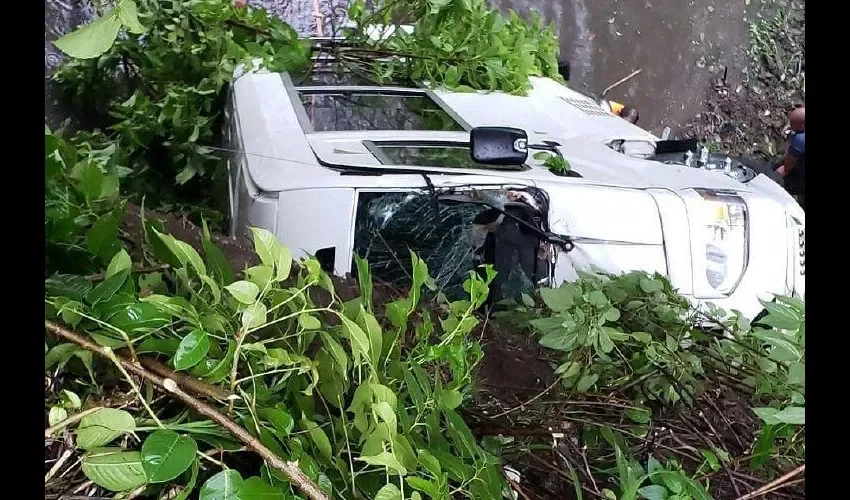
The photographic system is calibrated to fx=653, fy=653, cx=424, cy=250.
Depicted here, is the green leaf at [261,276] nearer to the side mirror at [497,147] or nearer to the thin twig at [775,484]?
the thin twig at [775,484]

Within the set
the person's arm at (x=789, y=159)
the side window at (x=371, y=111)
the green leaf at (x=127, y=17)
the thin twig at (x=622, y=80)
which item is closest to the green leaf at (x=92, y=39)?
the green leaf at (x=127, y=17)

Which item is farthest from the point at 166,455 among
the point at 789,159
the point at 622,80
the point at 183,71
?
the point at 622,80

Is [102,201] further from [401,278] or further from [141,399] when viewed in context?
[401,278]

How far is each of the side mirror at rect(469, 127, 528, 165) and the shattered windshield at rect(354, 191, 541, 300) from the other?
0.33 ft

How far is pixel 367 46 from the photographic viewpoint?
142 centimetres

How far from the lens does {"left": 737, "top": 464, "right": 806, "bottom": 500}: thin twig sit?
0.36 m

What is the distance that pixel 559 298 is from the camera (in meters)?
0.72

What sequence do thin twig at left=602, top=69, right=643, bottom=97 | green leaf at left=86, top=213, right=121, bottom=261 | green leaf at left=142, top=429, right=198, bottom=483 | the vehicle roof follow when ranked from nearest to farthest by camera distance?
green leaf at left=142, top=429, right=198, bottom=483 → green leaf at left=86, top=213, right=121, bottom=261 → the vehicle roof → thin twig at left=602, top=69, right=643, bottom=97

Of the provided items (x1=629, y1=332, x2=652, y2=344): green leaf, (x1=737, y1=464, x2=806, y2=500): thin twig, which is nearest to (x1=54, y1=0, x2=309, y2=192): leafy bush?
(x1=629, y1=332, x2=652, y2=344): green leaf

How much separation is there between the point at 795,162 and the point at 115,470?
111cm

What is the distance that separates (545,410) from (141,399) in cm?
35

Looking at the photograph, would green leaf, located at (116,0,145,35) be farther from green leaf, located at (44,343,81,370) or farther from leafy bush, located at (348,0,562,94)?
leafy bush, located at (348,0,562,94)
